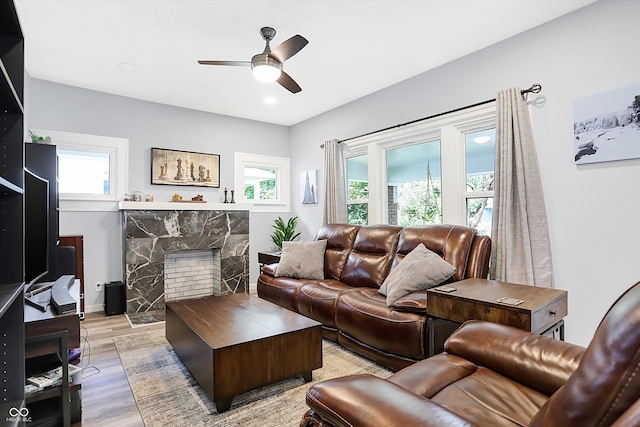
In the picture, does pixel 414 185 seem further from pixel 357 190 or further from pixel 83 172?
pixel 83 172

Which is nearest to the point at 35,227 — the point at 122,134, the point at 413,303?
the point at 413,303

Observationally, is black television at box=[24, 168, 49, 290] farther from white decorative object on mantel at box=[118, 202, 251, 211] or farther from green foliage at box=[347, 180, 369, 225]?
green foliage at box=[347, 180, 369, 225]

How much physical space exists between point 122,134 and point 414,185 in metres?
3.75

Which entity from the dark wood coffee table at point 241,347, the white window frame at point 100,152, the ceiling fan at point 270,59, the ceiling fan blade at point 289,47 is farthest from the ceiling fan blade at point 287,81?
the white window frame at point 100,152

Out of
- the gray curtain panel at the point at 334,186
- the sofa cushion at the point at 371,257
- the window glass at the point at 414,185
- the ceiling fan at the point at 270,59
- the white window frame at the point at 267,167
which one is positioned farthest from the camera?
the white window frame at the point at 267,167

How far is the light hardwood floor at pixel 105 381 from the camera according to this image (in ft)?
6.43

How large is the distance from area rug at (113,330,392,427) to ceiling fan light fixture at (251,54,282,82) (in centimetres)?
235

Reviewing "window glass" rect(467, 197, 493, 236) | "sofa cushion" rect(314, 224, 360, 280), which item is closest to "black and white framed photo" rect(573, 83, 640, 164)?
"window glass" rect(467, 197, 493, 236)

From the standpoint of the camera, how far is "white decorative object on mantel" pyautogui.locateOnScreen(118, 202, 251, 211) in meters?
4.12

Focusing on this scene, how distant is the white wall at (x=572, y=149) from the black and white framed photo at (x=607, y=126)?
6 cm

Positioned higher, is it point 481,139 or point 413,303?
point 481,139

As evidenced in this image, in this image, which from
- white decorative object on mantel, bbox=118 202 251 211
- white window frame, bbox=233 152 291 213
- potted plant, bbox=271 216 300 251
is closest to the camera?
white decorative object on mantel, bbox=118 202 251 211

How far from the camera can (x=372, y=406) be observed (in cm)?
90

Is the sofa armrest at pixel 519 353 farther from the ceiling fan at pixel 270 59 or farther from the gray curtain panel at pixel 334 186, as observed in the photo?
the gray curtain panel at pixel 334 186
